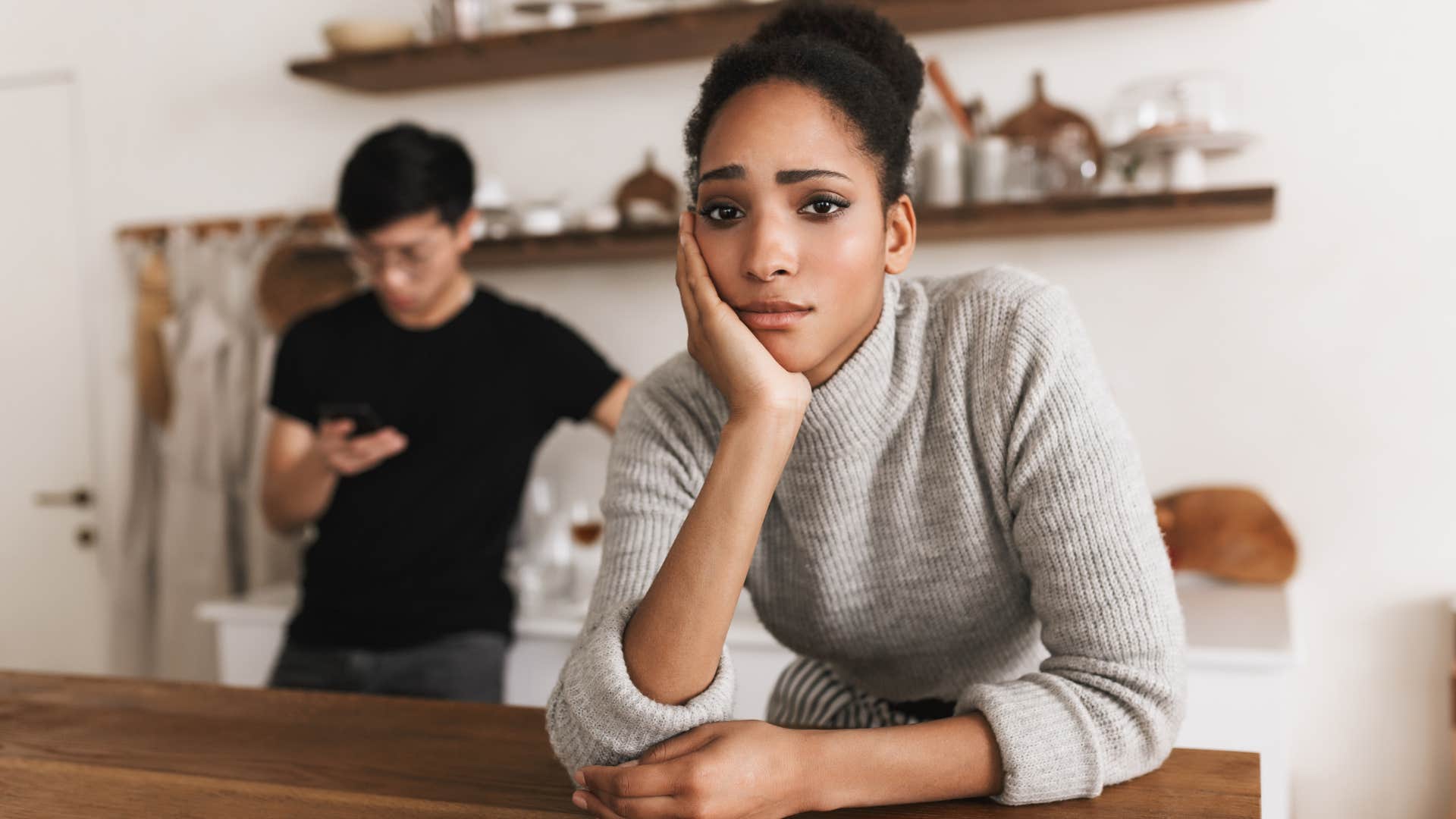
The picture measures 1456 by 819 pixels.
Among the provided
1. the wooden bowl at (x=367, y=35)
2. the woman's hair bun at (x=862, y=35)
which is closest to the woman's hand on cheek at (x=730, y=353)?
the woman's hair bun at (x=862, y=35)

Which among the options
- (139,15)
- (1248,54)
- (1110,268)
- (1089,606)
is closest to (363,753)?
(1089,606)

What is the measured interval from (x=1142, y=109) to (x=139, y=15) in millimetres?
2506

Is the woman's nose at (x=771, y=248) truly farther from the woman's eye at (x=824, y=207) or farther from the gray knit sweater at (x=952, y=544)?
the gray knit sweater at (x=952, y=544)

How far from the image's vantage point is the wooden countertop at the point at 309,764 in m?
0.92

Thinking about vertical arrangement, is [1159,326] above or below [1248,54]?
below

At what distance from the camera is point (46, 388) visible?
10.8 ft

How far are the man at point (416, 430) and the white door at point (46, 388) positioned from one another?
142 centimetres

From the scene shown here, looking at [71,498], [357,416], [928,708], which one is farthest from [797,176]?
[71,498]

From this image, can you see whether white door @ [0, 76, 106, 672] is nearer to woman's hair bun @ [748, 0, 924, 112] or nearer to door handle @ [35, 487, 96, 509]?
door handle @ [35, 487, 96, 509]

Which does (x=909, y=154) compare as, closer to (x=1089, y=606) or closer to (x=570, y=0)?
(x=1089, y=606)

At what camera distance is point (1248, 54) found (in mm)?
2334

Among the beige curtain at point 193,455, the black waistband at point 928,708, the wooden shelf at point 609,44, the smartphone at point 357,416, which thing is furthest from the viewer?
the beige curtain at point 193,455

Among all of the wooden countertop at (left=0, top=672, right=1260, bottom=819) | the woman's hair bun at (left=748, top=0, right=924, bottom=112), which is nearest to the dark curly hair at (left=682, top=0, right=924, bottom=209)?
the woman's hair bun at (left=748, top=0, right=924, bottom=112)

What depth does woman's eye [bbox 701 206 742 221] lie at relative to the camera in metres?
0.99
